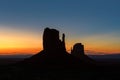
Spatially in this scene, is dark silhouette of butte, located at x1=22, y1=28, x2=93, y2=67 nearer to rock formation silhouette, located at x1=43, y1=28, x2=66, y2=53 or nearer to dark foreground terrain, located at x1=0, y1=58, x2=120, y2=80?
rock formation silhouette, located at x1=43, y1=28, x2=66, y2=53

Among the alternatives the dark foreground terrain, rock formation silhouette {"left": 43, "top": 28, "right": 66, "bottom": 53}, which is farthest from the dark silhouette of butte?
the dark foreground terrain

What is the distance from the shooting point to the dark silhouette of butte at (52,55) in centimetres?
11181

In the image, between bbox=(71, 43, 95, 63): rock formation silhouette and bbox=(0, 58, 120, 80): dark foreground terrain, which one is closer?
bbox=(0, 58, 120, 80): dark foreground terrain

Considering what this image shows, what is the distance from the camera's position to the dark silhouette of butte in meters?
112

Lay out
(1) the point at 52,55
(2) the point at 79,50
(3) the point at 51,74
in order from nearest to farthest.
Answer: (3) the point at 51,74 → (1) the point at 52,55 → (2) the point at 79,50

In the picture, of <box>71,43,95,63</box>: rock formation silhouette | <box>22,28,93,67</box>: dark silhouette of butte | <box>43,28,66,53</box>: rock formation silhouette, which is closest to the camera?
<box>22,28,93,67</box>: dark silhouette of butte

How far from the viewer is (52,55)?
114312 millimetres

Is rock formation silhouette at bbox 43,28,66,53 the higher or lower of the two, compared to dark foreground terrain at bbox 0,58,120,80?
higher

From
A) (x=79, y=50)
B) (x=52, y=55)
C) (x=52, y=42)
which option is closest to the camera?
(x=52, y=55)

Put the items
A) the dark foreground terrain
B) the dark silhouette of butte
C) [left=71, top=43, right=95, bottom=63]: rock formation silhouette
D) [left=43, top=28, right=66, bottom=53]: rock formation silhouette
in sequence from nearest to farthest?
1. the dark foreground terrain
2. the dark silhouette of butte
3. [left=43, top=28, right=66, bottom=53]: rock formation silhouette
4. [left=71, top=43, right=95, bottom=63]: rock formation silhouette

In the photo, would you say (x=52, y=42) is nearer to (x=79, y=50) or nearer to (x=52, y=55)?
(x=52, y=55)

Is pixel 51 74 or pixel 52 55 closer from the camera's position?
pixel 51 74

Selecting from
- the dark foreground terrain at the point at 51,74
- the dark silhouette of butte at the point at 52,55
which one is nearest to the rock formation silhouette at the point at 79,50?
the dark silhouette of butte at the point at 52,55

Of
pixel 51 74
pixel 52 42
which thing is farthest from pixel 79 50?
pixel 51 74
